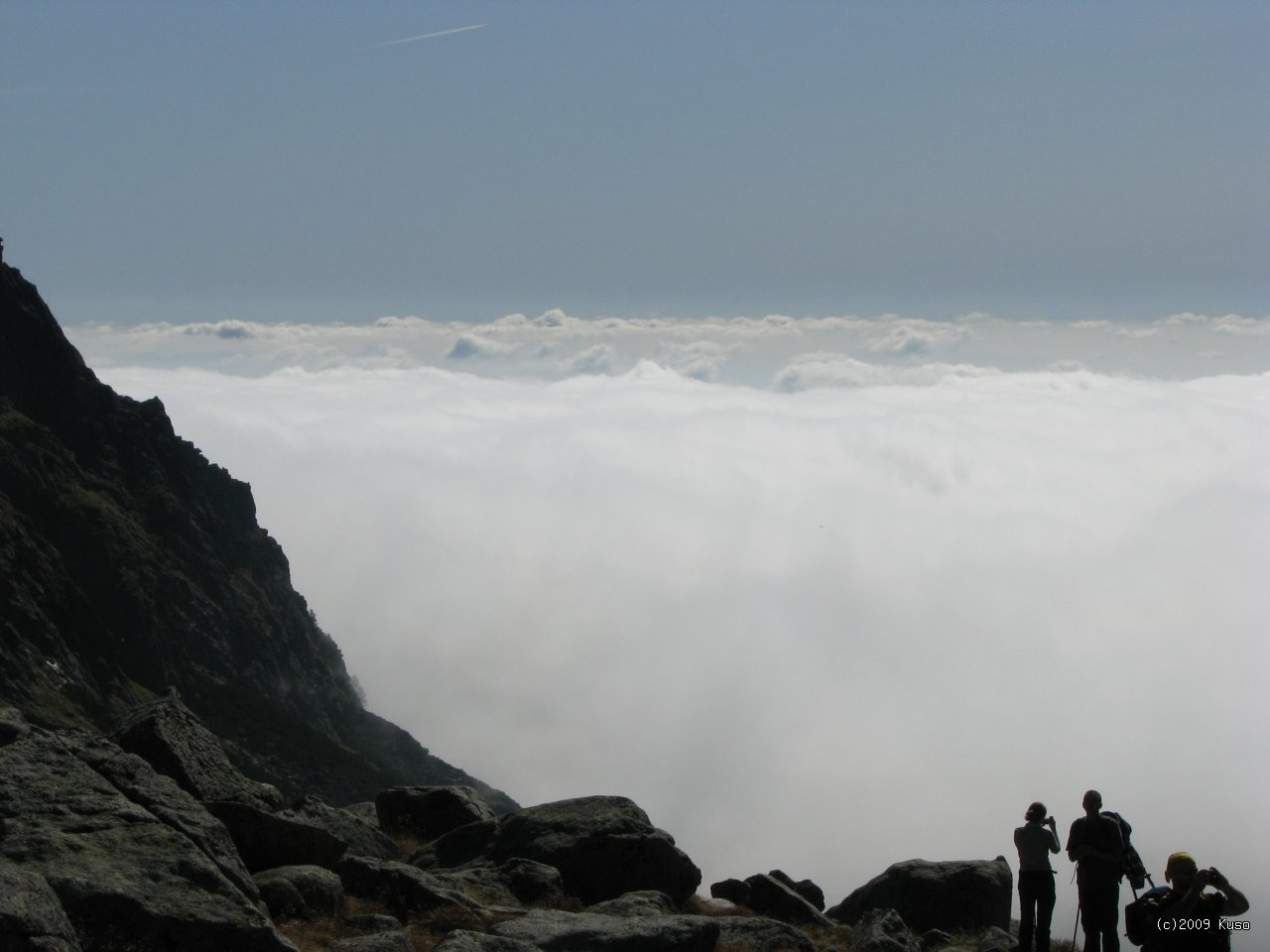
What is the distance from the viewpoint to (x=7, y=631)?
651ft

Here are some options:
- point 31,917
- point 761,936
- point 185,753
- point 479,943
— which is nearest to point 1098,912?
point 761,936

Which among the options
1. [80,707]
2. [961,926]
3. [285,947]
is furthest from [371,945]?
[80,707]

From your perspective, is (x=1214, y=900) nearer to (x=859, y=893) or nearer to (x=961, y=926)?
(x=961, y=926)

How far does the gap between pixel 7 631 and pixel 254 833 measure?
197 meters

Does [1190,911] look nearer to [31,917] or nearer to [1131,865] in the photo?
[1131,865]

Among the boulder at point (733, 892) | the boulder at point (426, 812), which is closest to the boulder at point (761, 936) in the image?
the boulder at point (733, 892)

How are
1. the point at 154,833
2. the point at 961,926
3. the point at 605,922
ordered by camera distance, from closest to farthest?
the point at 154,833 → the point at 605,922 → the point at 961,926

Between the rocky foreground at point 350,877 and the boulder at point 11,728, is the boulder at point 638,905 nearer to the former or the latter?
the rocky foreground at point 350,877

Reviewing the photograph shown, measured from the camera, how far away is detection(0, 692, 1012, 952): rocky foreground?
18719mm

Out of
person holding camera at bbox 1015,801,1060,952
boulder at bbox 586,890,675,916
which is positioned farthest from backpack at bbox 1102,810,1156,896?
boulder at bbox 586,890,675,916

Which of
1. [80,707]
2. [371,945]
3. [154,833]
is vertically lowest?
[371,945]

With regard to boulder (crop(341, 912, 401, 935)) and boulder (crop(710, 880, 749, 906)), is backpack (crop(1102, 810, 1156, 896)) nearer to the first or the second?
boulder (crop(710, 880, 749, 906))

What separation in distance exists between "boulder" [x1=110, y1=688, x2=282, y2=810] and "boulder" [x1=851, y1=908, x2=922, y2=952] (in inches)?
525

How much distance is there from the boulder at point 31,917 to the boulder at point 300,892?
257 inches
